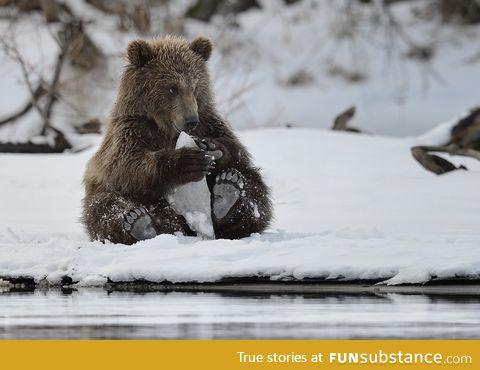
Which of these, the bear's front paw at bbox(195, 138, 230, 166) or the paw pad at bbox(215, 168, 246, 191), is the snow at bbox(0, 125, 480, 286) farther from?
the bear's front paw at bbox(195, 138, 230, 166)

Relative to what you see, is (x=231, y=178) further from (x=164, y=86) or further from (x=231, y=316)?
(x=231, y=316)

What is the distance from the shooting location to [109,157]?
344 inches

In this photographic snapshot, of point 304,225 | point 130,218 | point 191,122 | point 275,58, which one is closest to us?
point 130,218

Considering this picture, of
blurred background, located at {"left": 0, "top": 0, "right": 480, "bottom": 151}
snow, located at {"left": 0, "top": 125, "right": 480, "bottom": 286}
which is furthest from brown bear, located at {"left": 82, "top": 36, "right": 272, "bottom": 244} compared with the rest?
blurred background, located at {"left": 0, "top": 0, "right": 480, "bottom": 151}

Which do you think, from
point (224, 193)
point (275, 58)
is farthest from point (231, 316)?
point (275, 58)

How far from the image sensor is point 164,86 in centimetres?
870

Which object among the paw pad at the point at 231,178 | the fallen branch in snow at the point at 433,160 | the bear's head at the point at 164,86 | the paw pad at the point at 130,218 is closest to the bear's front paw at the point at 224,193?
the paw pad at the point at 231,178

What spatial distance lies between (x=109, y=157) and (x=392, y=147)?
19.6 ft

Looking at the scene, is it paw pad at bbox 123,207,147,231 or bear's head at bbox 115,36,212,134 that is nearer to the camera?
paw pad at bbox 123,207,147,231

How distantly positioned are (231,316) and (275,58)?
58.2 feet

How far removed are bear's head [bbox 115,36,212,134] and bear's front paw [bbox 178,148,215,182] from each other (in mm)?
318

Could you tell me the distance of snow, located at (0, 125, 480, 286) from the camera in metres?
7.62
